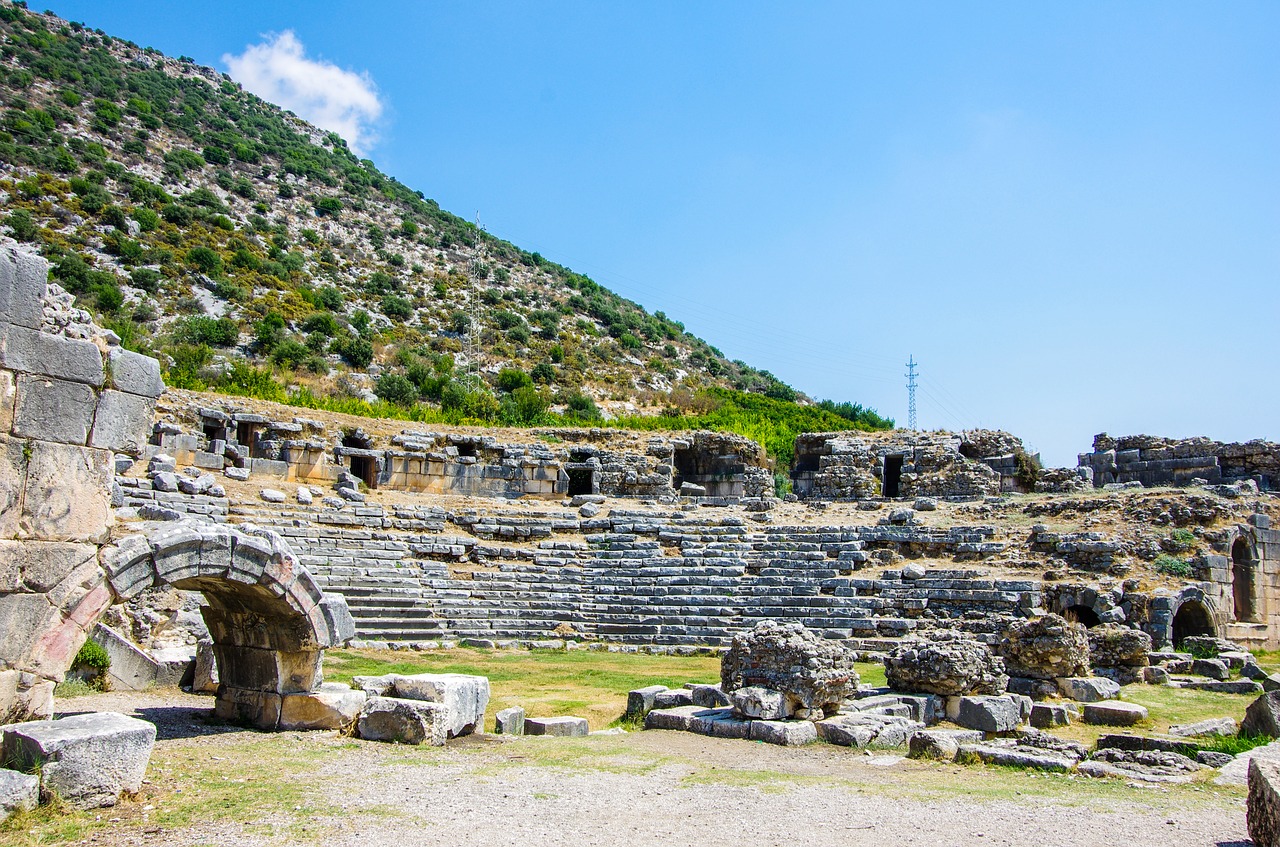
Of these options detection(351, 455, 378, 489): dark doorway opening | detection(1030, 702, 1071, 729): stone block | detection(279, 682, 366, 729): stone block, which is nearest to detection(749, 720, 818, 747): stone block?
detection(1030, 702, 1071, 729): stone block

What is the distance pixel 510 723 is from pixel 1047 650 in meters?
7.06

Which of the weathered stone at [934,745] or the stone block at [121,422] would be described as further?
the weathered stone at [934,745]

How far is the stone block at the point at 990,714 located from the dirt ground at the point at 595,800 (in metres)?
1.66

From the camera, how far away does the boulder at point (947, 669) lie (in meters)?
9.87

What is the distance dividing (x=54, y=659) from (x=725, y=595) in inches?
502

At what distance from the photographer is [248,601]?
770 centimetres

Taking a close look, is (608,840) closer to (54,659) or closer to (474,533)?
(54,659)

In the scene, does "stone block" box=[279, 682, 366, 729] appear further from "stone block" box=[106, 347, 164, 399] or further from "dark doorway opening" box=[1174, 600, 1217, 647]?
"dark doorway opening" box=[1174, 600, 1217, 647]

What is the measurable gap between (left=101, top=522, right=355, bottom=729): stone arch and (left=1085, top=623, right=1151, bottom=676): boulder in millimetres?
10778

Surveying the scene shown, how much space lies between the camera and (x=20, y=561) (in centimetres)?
577

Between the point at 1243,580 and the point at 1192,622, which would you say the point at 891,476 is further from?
the point at 1192,622

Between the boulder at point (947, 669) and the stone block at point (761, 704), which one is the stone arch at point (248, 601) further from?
the boulder at point (947, 669)

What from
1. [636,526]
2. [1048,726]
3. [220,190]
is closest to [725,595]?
[636,526]

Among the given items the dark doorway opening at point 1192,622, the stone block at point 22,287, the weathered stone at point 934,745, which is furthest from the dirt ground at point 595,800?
the dark doorway opening at point 1192,622
